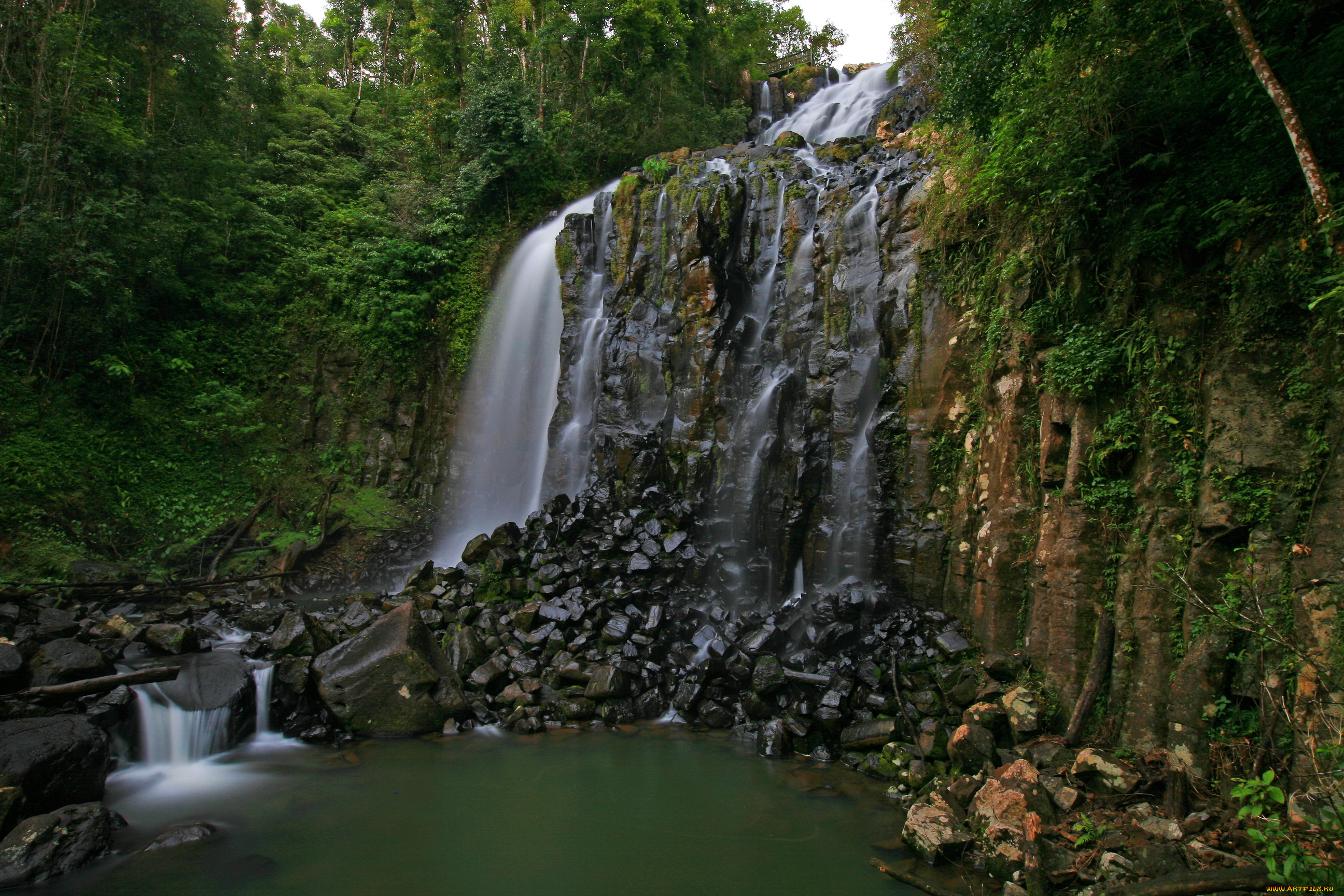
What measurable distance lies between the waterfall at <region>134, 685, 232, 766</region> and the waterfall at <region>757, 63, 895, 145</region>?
18.4 meters

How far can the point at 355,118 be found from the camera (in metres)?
23.7

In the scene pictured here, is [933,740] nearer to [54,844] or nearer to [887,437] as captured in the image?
[887,437]

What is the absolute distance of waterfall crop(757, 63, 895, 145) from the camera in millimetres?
19531

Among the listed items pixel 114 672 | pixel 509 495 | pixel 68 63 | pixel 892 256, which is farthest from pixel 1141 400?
pixel 68 63

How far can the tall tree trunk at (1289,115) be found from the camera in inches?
167

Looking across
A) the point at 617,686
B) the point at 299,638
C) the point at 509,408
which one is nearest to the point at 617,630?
the point at 617,686

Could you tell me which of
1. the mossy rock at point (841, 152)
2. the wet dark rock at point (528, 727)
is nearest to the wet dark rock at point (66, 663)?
the wet dark rock at point (528, 727)

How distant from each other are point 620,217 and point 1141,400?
1119 cm

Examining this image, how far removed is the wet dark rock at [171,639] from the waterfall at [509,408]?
20.4 feet

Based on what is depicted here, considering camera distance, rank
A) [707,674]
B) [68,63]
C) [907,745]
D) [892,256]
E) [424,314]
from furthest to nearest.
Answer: [424,314], [68,63], [892,256], [707,674], [907,745]

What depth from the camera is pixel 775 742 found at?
301 inches

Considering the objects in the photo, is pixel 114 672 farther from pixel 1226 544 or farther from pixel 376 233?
pixel 376 233

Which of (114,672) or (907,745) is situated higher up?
(114,672)

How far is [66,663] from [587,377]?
938 cm
